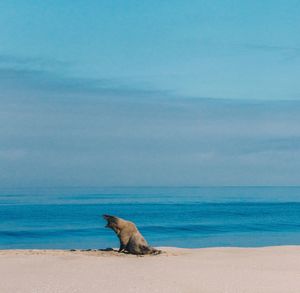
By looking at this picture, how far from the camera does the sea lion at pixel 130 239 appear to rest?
15609 millimetres

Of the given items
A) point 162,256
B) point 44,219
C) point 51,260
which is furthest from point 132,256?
point 44,219

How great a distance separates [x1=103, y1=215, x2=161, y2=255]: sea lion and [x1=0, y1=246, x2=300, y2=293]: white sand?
14.6 inches

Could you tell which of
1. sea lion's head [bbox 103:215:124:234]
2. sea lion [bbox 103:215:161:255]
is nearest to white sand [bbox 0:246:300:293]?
sea lion [bbox 103:215:161:255]

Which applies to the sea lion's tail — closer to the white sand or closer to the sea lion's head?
the white sand

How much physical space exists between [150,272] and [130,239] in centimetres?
324

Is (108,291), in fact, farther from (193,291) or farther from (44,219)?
(44,219)

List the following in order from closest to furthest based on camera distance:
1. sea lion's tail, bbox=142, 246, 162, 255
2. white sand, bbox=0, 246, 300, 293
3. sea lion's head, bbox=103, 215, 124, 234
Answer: white sand, bbox=0, 246, 300, 293 < sea lion's tail, bbox=142, 246, 162, 255 < sea lion's head, bbox=103, 215, 124, 234

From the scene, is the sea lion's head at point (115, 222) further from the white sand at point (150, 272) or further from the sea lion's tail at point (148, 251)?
the sea lion's tail at point (148, 251)

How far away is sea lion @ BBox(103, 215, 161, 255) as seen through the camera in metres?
15.6

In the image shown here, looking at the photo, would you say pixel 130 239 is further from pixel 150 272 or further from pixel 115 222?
pixel 150 272

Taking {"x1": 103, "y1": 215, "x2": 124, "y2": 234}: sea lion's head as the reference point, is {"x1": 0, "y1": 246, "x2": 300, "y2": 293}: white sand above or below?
below

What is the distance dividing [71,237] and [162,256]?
21979mm

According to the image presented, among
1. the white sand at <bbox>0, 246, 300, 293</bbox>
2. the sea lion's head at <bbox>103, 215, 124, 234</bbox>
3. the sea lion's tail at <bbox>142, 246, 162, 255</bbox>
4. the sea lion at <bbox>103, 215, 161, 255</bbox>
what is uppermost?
the sea lion's head at <bbox>103, 215, 124, 234</bbox>

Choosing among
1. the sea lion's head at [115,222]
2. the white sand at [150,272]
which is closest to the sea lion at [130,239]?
the sea lion's head at [115,222]
